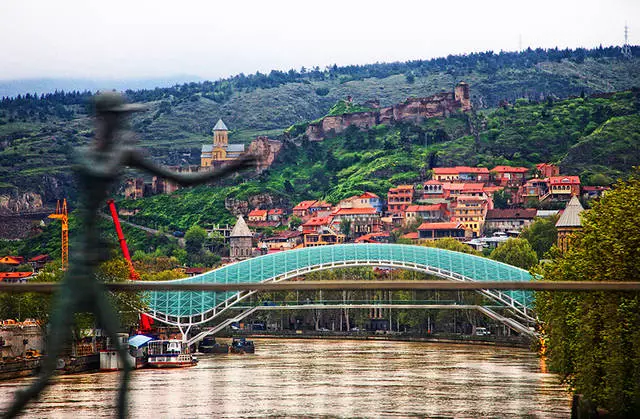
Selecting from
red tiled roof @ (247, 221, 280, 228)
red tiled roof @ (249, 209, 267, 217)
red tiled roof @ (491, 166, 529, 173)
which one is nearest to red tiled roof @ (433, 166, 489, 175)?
red tiled roof @ (491, 166, 529, 173)

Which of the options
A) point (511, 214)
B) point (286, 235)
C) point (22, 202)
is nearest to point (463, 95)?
point (511, 214)

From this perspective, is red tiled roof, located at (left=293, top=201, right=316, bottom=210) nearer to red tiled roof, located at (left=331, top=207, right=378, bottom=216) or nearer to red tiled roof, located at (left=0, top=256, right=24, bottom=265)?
red tiled roof, located at (left=331, top=207, right=378, bottom=216)

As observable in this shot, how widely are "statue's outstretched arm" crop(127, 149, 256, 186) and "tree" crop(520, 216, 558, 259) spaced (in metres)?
79.6

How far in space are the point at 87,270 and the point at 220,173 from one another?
61 centimetres

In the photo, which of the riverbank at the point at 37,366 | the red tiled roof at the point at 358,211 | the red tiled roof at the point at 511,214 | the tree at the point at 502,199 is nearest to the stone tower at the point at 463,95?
the tree at the point at 502,199

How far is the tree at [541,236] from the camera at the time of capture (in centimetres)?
8508

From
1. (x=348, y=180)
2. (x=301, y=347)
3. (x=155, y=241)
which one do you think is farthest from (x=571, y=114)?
(x=301, y=347)

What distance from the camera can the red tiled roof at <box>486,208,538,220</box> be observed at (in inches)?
4297

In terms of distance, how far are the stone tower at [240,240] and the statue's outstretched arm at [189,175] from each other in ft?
346

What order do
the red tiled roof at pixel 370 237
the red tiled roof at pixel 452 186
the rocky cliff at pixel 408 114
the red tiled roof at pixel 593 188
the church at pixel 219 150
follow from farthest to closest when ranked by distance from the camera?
the church at pixel 219 150 < the rocky cliff at pixel 408 114 < the red tiled roof at pixel 452 186 < the red tiled roof at pixel 593 188 < the red tiled roof at pixel 370 237

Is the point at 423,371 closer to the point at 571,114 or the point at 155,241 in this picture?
the point at 155,241

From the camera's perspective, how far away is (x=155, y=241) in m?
110

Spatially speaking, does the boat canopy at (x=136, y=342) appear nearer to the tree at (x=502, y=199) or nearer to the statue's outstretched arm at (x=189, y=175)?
the statue's outstretched arm at (x=189, y=175)

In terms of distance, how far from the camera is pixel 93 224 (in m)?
4.43
